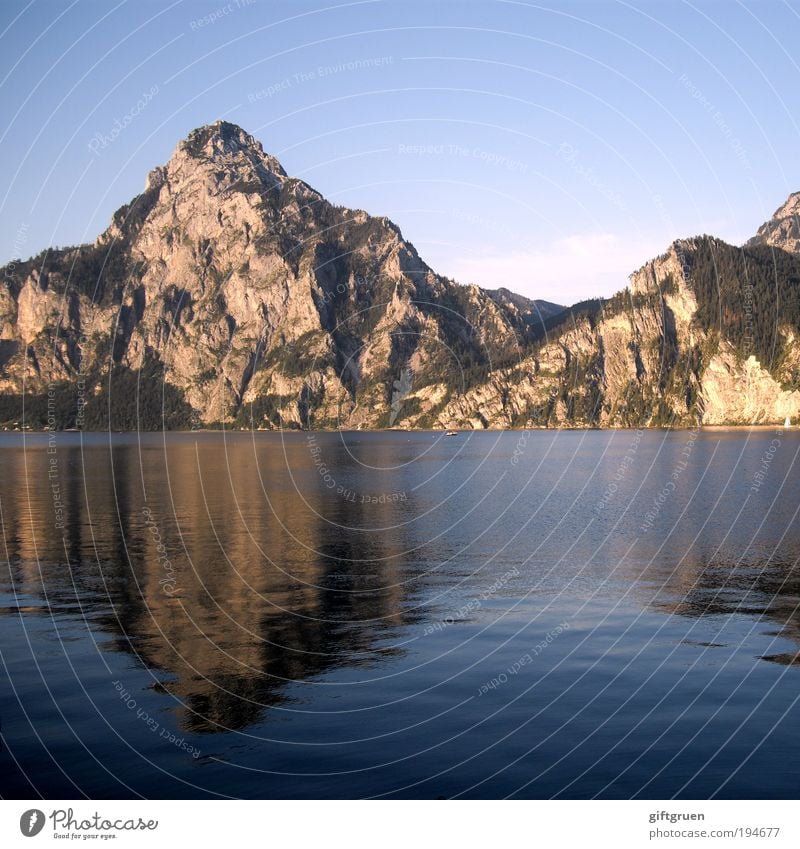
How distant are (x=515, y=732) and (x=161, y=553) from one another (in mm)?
43615

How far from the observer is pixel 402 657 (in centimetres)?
3931

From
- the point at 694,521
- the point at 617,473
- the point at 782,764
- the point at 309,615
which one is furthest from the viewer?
the point at 617,473

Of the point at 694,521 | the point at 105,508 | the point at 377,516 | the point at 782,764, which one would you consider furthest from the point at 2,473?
the point at 782,764

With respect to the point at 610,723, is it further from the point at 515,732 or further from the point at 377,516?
the point at 377,516

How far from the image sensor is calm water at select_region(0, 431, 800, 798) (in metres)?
27.3

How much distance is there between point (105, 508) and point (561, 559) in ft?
182

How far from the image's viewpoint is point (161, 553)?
68.1 m

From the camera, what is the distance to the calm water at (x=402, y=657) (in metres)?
27.3

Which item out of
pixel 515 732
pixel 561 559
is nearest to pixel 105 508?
pixel 561 559

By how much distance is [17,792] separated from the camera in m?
25.6
